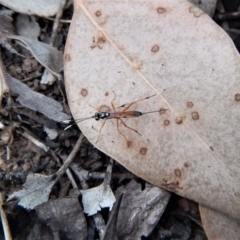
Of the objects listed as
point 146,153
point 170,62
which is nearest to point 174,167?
point 146,153

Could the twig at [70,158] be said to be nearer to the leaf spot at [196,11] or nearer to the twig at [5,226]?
the twig at [5,226]

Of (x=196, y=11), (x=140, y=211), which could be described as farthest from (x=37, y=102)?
(x=196, y=11)

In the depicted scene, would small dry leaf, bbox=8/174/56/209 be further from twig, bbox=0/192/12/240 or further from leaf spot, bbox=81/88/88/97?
leaf spot, bbox=81/88/88/97

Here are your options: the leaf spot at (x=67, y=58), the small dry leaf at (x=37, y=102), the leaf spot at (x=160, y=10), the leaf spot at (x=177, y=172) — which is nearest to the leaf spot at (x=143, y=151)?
the leaf spot at (x=177, y=172)

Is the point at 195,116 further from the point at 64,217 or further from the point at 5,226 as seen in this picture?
the point at 5,226

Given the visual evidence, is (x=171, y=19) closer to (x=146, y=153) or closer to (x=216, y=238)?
(x=146, y=153)

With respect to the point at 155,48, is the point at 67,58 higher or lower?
lower
